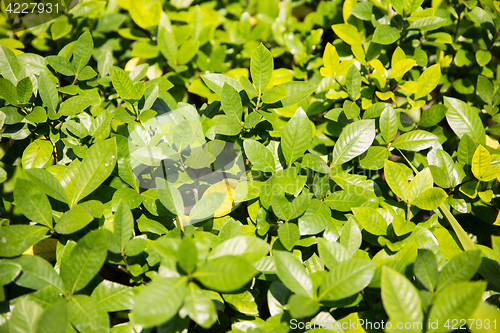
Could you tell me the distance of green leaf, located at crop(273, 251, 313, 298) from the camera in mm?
782

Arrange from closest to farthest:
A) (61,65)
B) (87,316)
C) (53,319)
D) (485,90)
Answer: (53,319), (87,316), (61,65), (485,90)

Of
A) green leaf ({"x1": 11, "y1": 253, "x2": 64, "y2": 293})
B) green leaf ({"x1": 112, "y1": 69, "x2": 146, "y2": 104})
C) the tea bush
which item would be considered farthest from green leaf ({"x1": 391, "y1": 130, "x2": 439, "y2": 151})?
green leaf ({"x1": 11, "y1": 253, "x2": 64, "y2": 293})

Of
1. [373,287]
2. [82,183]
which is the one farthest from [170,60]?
[373,287]

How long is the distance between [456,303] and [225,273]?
512 mm

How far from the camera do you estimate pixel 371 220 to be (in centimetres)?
97

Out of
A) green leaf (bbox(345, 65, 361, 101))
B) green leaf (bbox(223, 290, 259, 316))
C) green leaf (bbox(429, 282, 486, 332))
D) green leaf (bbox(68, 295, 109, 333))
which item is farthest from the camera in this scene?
green leaf (bbox(345, 65, 361, 101))

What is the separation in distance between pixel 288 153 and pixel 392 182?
1.19 ft

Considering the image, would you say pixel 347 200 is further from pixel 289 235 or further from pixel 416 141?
pixel 416 141

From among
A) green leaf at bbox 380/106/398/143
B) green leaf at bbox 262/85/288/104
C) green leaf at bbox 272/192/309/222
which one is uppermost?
green leaf at bbox 262/85/288/104

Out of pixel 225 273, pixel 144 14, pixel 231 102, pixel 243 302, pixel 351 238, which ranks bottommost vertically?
pixel 243 302

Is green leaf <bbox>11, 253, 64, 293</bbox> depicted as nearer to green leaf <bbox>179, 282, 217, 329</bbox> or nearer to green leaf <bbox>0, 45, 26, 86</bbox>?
green leaf <bbox>179, 282, 217, 329</bbox>

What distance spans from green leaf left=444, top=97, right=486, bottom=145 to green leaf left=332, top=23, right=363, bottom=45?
1.57ft

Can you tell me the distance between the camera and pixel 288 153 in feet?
3.48

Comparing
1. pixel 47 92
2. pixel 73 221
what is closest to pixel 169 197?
pixel 73 221
